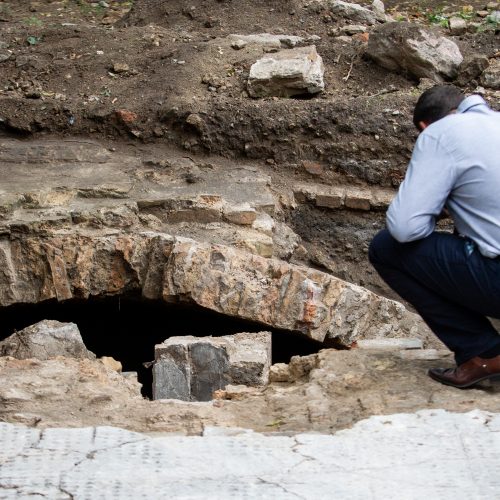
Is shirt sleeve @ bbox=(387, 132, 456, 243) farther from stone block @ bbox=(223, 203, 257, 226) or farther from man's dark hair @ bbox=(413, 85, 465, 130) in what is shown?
stone block @ bbox=(223, 203, 257, 226)

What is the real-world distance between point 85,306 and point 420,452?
3811mm

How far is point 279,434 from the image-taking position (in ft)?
10.2

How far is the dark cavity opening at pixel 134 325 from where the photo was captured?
20.0 feet

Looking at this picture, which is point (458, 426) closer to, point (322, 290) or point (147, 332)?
point (322, 290)

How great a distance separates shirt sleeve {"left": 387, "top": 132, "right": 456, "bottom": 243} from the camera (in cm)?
309

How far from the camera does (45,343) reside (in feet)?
16.3

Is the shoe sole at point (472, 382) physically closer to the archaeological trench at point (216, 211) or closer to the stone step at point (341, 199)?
the archaeological trench at point (216, 211)

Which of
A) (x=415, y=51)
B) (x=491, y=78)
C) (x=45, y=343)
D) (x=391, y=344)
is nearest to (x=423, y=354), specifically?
(x=391, y=344)

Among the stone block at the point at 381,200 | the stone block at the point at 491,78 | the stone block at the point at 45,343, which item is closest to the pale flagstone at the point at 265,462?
the stone block at the point at 45,343

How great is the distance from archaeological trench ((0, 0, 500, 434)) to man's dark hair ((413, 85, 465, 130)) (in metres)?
1.01

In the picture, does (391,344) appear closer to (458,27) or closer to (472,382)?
(472,382)

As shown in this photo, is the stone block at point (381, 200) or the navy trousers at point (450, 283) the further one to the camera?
the stone block at point (381, 200)

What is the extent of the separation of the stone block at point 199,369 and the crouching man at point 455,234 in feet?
5.02

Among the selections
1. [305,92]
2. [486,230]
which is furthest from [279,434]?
[305,92]
